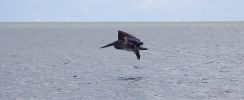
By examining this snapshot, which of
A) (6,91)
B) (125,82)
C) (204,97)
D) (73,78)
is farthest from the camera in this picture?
(73,78)

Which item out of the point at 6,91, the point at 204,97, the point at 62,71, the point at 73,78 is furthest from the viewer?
the point at 62,71

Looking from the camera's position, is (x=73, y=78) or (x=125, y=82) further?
(x=73, y=78)

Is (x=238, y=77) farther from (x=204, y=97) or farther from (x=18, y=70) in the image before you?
(x=18, y=70)

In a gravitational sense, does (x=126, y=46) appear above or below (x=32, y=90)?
above

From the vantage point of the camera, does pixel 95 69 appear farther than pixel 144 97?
Yes

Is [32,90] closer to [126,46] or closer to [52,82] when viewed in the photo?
[52,82]

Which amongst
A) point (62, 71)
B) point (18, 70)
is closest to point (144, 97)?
Answer: point (62, 71)

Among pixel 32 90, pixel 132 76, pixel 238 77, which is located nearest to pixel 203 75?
pixel 238 77

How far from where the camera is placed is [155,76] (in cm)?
2866

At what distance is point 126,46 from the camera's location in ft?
74.9

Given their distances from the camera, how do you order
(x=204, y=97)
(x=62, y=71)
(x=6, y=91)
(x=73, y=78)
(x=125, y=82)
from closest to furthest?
(x=204, y=97) → (x=6, y=91) → (x=125, y=82) → (x=73, y=78) → (x=62, y=71)

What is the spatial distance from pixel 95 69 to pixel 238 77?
10.4 meters

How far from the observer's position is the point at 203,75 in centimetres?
2891

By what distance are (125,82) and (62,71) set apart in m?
7.05
